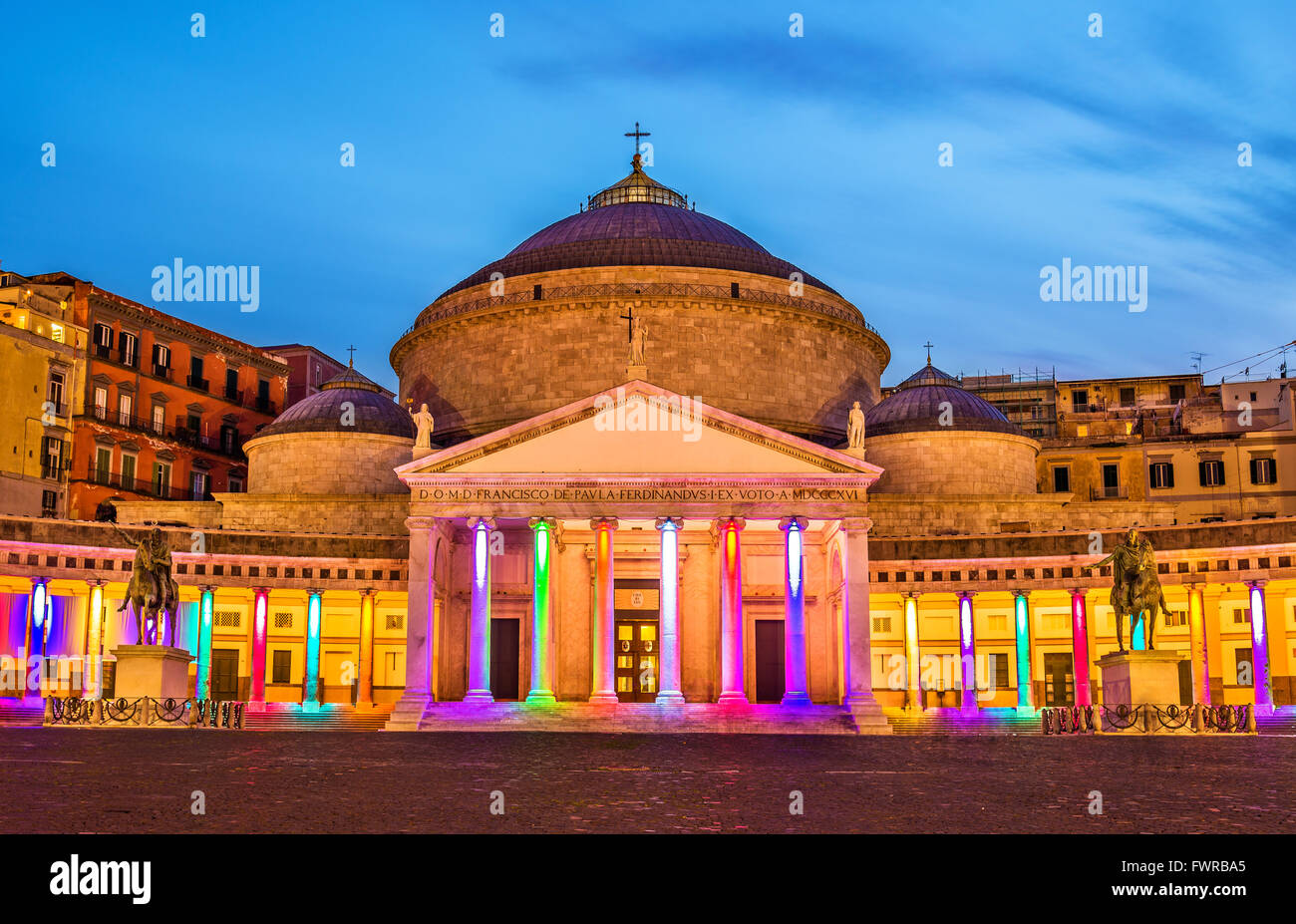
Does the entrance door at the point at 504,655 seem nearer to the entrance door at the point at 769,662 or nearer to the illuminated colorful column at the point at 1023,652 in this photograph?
the entrance door at the point at 769,662

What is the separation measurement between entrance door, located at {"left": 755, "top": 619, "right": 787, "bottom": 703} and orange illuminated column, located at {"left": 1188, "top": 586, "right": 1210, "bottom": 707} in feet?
46.3

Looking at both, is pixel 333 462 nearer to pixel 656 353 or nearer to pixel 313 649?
pixel 313 649

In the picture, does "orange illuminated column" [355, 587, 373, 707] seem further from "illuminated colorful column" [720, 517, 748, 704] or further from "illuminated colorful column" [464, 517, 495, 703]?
"illuminated colorful column" [720, 517, 748, 704]

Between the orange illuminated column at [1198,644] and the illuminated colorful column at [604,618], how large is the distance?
20243mm

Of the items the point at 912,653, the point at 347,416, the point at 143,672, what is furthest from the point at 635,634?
the point at 143,672

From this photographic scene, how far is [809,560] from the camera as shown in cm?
5072

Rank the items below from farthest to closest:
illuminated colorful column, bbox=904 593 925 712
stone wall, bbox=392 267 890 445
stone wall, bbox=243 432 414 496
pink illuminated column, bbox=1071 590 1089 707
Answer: stone wall, bbox=243 432 414 496, stone wall, bbox=392 267 890 445, illuminated colorful column, bbox=904 593 925 712, pink illuminated column, bbox=1071 590 1089 707

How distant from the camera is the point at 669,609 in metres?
43.9

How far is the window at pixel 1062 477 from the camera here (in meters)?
73.0

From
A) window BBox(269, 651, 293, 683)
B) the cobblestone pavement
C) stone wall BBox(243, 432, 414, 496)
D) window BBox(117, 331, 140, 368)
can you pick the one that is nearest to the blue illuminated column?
window BBox(269, 651, 293, 683)

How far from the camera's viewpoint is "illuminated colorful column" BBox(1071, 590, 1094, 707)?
49969mm

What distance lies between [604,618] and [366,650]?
12.7 metres

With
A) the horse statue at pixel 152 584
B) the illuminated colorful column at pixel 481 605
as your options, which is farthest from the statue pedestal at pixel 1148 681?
the horse statue at pixel 152 584
